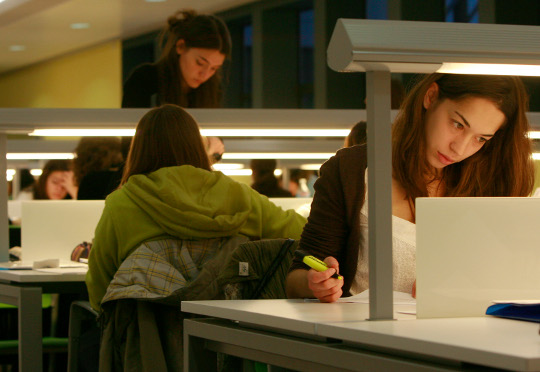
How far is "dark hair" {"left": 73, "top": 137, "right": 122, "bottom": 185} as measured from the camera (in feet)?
14.1

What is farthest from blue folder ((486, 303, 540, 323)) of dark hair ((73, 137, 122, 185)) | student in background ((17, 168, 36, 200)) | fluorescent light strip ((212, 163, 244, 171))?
student in background ((17, 168, 36, 200))

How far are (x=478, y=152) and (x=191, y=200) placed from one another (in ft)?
2.78

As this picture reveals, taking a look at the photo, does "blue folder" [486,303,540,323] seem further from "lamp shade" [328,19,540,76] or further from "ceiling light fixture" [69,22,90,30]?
"ceiling light fixture" [69,22,90,30]

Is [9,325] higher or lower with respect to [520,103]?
lower

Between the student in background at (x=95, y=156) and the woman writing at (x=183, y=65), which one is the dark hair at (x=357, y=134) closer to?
the woman writing at (x=183, y=65)

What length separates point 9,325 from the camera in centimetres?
322

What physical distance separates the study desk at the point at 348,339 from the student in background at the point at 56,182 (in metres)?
4.02

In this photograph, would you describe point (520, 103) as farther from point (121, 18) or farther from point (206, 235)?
point (121, 18)

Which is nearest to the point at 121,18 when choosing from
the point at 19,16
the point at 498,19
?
the point at 19,16

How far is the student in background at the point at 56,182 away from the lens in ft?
17.4

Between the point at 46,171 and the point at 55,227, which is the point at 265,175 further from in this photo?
the point at 55,227

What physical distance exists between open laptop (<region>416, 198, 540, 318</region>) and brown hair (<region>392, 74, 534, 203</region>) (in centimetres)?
39

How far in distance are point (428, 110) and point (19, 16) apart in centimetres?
797

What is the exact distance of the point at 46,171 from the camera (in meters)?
5.40
